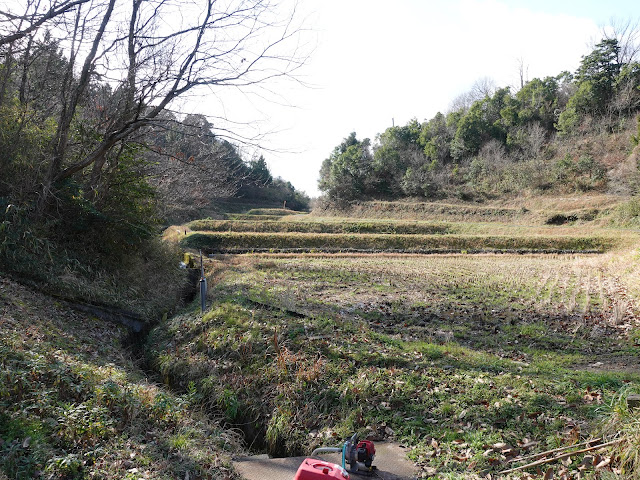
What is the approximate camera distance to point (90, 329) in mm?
7082

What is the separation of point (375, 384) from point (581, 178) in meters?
37.0

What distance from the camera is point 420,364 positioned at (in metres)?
5.78

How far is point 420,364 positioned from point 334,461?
2079 mm

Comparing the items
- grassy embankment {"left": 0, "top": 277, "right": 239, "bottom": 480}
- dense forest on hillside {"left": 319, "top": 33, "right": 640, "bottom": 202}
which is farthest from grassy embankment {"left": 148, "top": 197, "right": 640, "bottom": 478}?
dense forest on hillside {"left": 319, "top": 33, "right": 640, "bottom": 202}

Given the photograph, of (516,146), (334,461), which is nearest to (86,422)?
(334,461)

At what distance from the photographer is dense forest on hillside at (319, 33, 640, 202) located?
36.6m

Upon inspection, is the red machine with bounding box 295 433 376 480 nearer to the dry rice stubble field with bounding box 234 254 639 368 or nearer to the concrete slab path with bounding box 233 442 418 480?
the concrete slab path with bounding box 233 442 418 480

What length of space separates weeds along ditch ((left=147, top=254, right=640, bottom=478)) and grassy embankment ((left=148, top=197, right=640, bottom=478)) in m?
0.02

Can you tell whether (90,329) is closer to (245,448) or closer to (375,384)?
(245,448)

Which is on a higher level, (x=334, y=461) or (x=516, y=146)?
(x=516, y=146)

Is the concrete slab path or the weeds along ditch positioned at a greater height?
the weeds along ditch

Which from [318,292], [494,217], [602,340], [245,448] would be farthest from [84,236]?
[494,217]

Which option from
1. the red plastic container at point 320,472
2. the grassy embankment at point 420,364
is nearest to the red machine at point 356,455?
the red plastic container at point 320,472

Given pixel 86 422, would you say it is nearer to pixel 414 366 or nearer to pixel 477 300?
pixel 414 366
